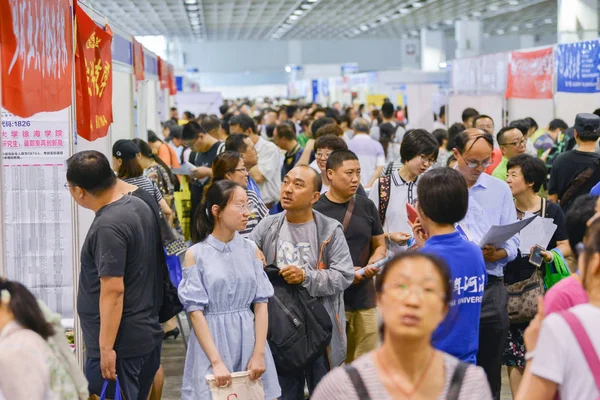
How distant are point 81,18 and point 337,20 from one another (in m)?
31.9

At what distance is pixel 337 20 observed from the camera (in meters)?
35.5

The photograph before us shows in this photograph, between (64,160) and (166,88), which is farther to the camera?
(166,88)

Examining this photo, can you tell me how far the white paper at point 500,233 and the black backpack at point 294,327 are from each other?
774mm

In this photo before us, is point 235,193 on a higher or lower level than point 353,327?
higher

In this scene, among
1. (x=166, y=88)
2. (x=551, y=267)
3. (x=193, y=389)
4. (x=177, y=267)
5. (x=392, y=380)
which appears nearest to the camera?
(x=392, y=380)

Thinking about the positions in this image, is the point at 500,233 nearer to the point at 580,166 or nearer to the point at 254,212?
the point at 254,212

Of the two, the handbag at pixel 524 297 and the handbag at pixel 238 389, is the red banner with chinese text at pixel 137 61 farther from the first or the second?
the handbag at pixel 238 389

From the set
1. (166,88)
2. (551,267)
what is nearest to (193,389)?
(551,267)

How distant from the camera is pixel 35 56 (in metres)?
3.35

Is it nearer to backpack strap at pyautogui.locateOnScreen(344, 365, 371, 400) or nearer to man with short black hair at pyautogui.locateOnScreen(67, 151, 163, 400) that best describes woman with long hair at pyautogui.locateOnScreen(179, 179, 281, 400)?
man with short black hair at pyautogui.locateOnScreen(67, 151, 163, 400)

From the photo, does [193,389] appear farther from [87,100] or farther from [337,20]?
[337,20]

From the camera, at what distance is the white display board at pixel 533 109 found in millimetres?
13828

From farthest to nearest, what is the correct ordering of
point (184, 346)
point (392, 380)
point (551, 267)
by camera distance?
point (184, 346) < point (551, 267) < point (392, 380)

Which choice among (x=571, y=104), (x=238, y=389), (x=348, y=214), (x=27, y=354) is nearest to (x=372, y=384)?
(x=27, y=354)
